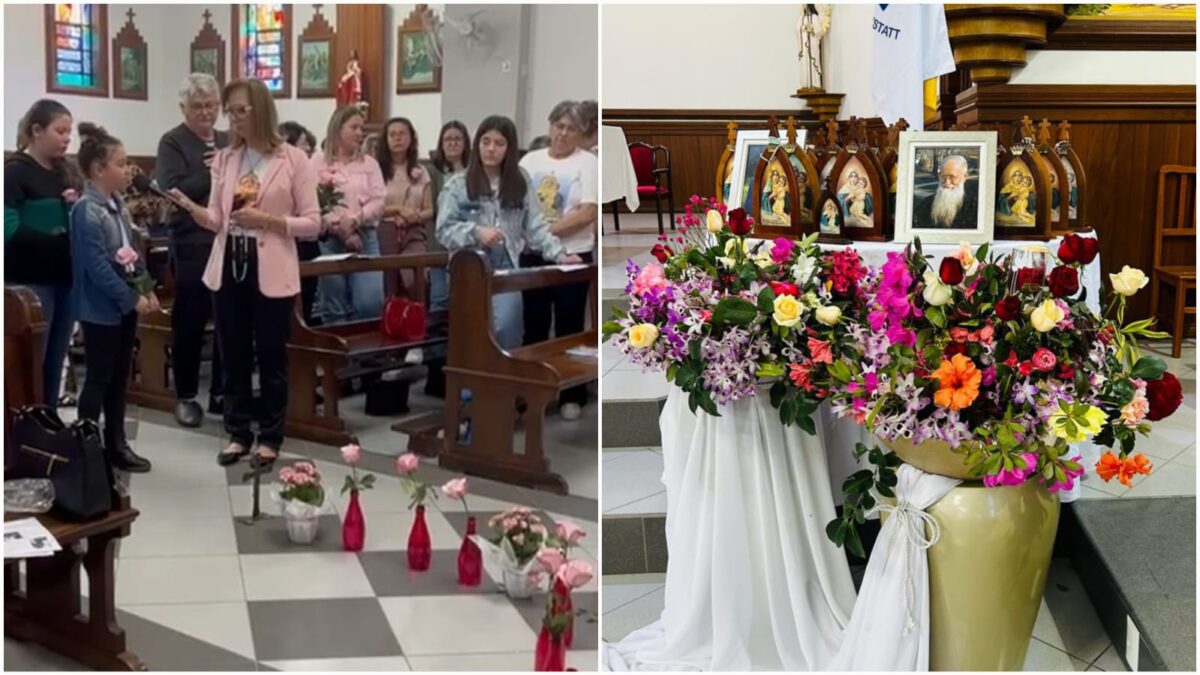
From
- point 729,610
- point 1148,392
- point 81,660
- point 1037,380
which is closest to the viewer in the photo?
point 1037,380

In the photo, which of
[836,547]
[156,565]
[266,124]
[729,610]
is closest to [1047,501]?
[836,547]

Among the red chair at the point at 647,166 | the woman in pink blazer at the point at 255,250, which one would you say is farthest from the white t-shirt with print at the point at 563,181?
the red chair at the point at 647,166

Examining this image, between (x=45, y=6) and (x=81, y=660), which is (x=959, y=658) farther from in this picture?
(x=45, y=6)

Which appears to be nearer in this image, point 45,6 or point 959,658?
point 959,658

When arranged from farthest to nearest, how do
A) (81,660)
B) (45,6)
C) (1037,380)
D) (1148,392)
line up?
(81,660), (45,6), (1148,392), (1037,380)

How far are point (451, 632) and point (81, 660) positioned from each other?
780 mm

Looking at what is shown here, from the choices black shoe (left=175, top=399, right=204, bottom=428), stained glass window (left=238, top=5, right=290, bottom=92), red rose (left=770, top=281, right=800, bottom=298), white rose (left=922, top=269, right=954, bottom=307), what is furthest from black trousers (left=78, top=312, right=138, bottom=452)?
white rose (left=922, top=269, right=954, bottom=307)

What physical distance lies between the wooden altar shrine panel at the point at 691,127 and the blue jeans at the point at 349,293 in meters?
4.01

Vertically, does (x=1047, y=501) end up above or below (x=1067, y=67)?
below

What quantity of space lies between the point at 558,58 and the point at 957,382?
1138 mm

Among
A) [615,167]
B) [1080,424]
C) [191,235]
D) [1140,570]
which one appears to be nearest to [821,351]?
[1080,424]

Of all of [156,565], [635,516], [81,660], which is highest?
[635,516]

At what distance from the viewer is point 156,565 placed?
8.05 ft

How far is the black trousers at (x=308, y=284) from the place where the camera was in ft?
8.18
